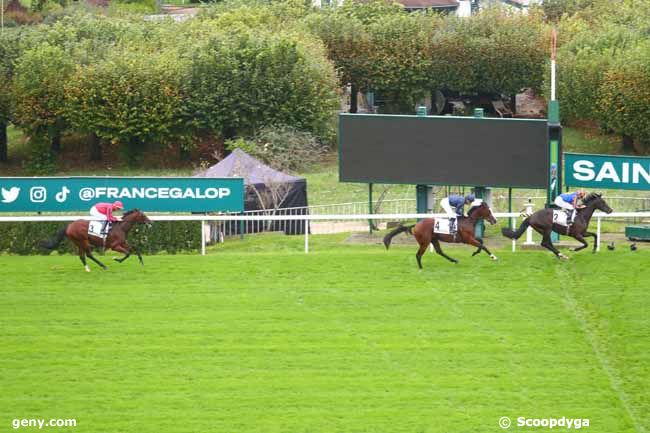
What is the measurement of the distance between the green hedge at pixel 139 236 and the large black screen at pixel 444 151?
3.16 meters

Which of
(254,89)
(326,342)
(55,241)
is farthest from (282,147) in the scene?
(326,342)

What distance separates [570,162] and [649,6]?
26.6 meters

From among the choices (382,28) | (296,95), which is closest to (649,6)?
(382,28)

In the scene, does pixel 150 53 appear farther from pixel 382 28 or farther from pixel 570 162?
pixel 570 162

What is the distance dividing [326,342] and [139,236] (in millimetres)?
6319

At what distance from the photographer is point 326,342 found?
18250mm

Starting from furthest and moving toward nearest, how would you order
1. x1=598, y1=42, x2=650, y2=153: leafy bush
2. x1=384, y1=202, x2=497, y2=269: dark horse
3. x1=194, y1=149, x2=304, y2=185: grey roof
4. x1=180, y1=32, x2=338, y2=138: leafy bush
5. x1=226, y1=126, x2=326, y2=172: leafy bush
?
x1=180, y1=32, x2=338, y2=138: leafy bush, x1=598, y1=42, x2=650, y2=153: leafy bush, x1=226, y1=126, x2=326, y2=172: leafy bush, x1=194, y1=149, x2=304, y2=185: grey roof, x1=384, y1=202, x2=497, y2=269: dark horse

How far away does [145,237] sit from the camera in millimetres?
23609

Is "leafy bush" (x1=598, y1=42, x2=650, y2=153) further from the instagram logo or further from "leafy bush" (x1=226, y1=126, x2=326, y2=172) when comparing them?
the instagram logo

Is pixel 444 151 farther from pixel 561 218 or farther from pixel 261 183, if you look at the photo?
pixel 261 183

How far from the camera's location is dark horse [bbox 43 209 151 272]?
843 inches

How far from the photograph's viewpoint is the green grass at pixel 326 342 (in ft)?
52.5

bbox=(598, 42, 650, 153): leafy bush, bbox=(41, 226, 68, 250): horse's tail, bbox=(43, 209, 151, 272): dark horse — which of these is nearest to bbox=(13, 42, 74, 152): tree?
bbox=(598, 42, 650, 153): leafy bush

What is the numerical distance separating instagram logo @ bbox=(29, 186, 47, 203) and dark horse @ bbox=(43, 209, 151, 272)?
2201mm
